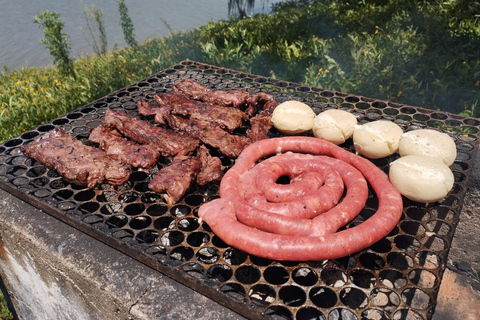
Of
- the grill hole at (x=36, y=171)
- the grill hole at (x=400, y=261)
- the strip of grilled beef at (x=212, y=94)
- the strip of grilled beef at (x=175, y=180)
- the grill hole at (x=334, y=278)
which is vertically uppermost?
the strip of grilled beef at (x=212, y=94)

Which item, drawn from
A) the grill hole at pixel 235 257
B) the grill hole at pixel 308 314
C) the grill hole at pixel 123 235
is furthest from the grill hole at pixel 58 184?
the grill hole at pixel 308 314

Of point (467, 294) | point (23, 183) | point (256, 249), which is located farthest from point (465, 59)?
point (23, 183)

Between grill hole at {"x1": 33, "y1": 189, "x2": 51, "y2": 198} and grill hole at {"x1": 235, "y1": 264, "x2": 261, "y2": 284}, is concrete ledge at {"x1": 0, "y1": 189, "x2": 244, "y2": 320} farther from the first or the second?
grill hole at {"x1": 235, "y1": 264, "x2": 261, "y2": 284}

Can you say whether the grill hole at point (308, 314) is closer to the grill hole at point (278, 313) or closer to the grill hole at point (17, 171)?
the grill hole at point (278, 313)

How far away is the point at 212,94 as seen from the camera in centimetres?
478

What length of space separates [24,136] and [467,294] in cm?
537

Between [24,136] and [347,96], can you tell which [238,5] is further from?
[24,136]

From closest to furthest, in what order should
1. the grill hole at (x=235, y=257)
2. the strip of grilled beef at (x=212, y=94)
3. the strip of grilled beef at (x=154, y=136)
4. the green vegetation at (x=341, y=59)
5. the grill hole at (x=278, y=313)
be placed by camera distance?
the grill hole at (x=278, y=313) < the grill hole at (x=235, y=257) < the strip of grilled beef at (x=154, y=136) < the strip of grilled beef at (x=212, y=94) < the green vegetation at (x=341, y=59)

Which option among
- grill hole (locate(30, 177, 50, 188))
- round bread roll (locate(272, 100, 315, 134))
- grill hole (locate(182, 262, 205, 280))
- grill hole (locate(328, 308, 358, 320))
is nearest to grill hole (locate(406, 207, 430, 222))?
grill hole (locate(328, 308, 358, 320))

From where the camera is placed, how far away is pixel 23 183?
339 cm

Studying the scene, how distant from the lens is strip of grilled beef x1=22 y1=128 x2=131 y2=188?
3.34m

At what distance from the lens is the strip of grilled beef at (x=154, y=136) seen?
12.5 feet

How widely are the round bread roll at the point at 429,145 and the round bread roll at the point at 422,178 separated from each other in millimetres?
183

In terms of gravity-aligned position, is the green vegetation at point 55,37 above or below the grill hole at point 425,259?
above
